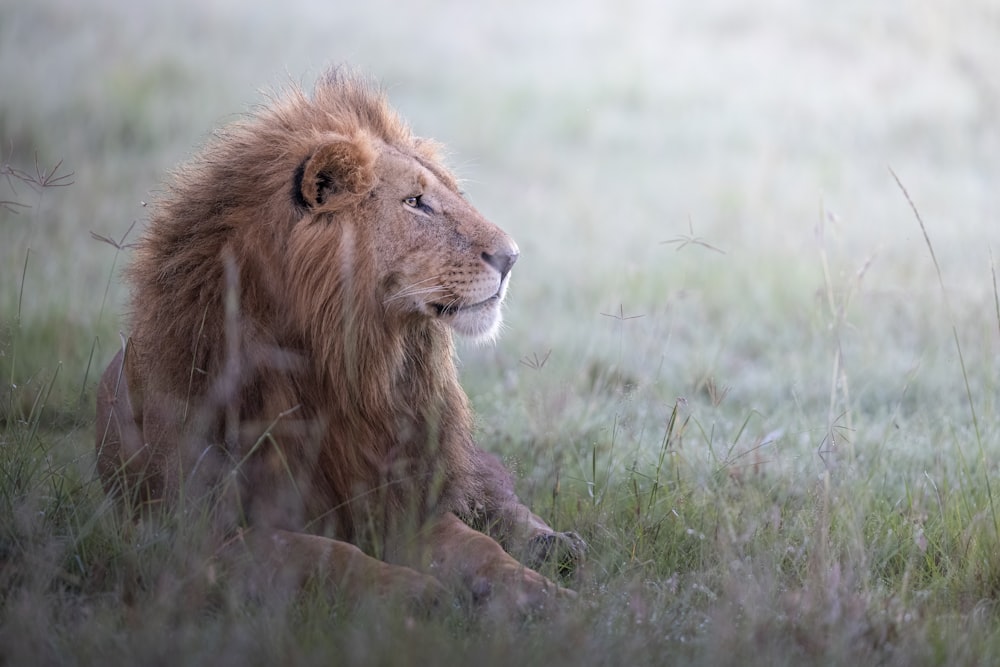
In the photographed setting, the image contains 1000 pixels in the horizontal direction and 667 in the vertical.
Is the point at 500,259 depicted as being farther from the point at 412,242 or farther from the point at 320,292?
the point at 320,292

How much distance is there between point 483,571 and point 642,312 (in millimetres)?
3633

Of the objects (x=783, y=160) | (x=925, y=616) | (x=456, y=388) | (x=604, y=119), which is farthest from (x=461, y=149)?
(x=925, y=616)

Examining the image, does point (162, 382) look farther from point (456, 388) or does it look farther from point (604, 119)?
point (604, 119)

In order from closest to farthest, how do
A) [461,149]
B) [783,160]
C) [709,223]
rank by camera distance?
[709,223] < [783,160] < [461,149]

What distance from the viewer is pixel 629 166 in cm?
1034

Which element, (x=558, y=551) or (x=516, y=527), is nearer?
(x=558, y=551)

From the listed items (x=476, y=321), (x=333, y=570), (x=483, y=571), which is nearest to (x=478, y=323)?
(x=476, y=321)

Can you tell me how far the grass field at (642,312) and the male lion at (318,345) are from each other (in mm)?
254

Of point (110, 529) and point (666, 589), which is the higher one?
point (110, 529)

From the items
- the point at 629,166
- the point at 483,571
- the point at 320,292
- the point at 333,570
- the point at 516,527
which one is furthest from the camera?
the point at 629,166

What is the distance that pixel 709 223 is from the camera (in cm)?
864

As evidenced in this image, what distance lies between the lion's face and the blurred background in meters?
0.57

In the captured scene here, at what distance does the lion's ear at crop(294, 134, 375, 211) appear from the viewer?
123 inches

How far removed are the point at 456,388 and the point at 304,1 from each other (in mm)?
12212
